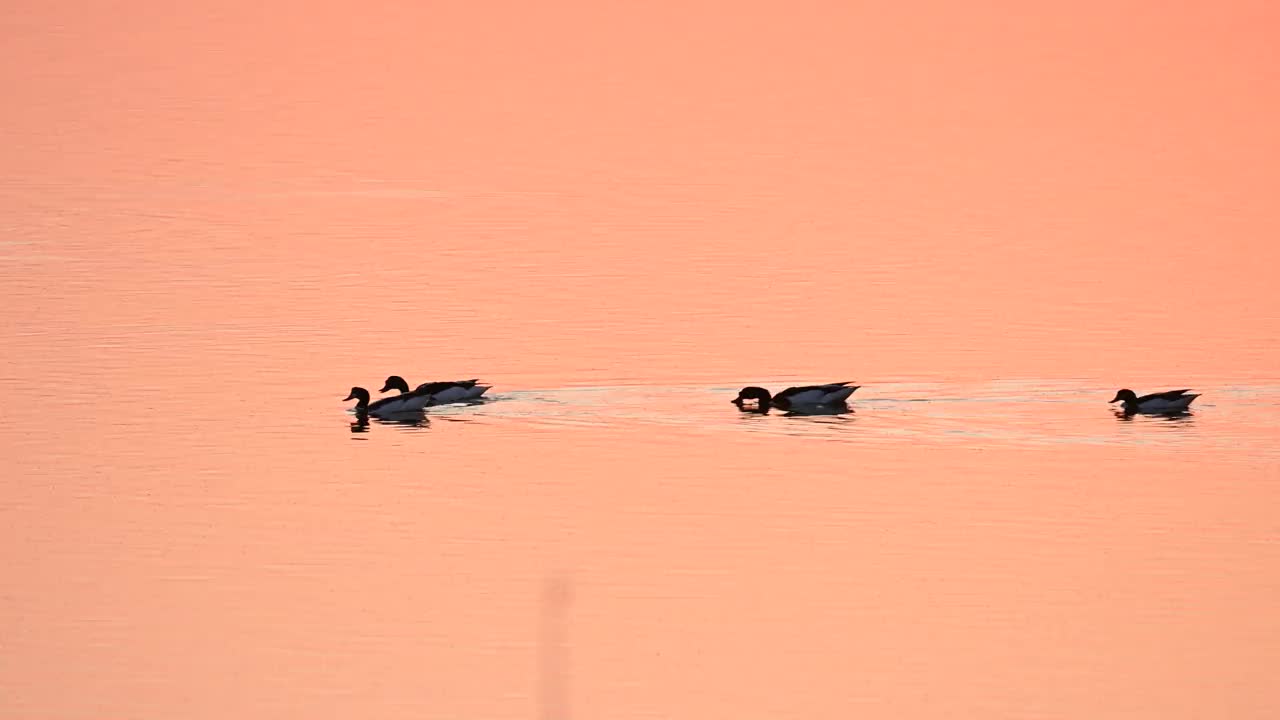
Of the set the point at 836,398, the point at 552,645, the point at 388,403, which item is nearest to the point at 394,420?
the point at 388,403

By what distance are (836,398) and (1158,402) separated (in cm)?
417

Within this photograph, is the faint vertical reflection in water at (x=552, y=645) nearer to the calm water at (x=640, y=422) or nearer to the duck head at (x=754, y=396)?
the calm water at (x=640, y=422)

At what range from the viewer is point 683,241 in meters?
57.0


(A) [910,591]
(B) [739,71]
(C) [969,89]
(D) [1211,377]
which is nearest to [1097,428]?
(D) [1211,377]

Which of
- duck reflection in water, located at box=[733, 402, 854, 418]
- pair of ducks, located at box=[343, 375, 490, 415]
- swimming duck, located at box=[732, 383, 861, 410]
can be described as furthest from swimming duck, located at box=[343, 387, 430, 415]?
swimming duck, located at box=[732, 383, 861, 410]

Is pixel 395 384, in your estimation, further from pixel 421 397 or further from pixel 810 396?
pixel 810 396

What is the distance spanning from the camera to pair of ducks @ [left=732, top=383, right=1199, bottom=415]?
34.6 metres

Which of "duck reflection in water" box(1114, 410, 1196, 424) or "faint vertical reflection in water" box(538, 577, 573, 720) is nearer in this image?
"faint vertical reflection in water" box(538, 577, 573, 720)

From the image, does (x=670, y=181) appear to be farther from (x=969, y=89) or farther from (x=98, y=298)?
(x=969, y=89)

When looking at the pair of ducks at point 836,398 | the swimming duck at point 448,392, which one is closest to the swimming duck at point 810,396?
the pair of ducks at point 836,398

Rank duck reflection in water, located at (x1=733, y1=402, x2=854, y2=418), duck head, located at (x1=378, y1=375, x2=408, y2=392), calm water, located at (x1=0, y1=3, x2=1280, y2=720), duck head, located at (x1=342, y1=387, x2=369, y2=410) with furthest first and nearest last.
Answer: duck head, located at (x1=378, y1=375, x2=408, y2=392) → duck head, located at (x1=342, y1=387, x2=369, y2=410) → duck reflection in water, located at (x1=733, y1=402, x2=854, y2=418) → calm water, located at (x1=0, y1=3, x2=1280, y2=720)

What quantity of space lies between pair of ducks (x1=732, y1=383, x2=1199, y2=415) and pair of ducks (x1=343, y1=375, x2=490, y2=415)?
11.7 feet

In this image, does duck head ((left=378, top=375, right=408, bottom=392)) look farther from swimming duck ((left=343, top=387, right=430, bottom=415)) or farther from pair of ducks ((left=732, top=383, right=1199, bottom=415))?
pair of ducks ((left=732, top=383, right=1199, bottom=415))

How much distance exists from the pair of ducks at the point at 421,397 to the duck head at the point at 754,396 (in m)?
3.44
